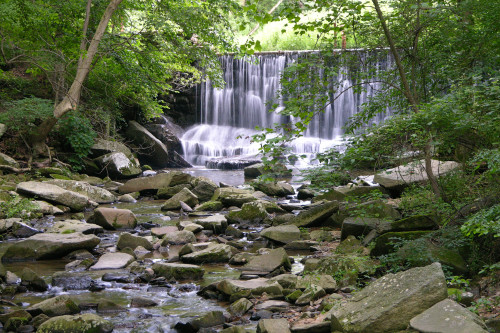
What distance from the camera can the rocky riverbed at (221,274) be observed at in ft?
13.3

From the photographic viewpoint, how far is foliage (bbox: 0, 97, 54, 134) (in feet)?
48.1

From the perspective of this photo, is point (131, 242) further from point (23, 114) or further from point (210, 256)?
point (23, 114)

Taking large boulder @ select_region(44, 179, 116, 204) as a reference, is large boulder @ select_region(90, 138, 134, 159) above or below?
above

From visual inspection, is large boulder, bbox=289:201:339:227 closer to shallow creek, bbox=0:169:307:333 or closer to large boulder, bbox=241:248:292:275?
shallow creek, bbox=0:169:307:333

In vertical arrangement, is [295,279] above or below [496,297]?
below

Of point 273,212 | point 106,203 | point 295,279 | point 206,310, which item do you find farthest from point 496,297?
point 106,203

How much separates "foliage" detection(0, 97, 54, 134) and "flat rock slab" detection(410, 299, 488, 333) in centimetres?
1384

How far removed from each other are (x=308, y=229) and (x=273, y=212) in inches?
84.3

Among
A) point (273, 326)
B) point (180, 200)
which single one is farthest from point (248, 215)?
point (273, 326)

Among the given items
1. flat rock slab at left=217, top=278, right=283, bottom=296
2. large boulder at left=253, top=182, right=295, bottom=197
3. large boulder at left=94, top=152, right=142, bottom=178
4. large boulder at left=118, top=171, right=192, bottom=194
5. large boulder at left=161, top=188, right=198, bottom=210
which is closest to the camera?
flat rock slab at left=217, top=278, right=283, bottom=296

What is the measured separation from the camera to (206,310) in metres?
5.33

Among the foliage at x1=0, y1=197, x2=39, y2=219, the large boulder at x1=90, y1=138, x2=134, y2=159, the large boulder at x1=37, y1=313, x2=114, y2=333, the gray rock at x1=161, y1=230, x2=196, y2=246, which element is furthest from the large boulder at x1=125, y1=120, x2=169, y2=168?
the large boulder at x1=37, y1=313, x2=114, y2=333

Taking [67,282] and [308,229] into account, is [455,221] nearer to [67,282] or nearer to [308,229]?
[308,229]

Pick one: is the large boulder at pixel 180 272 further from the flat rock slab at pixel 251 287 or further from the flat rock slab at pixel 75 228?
the flat rock slab at pixel 75 228
